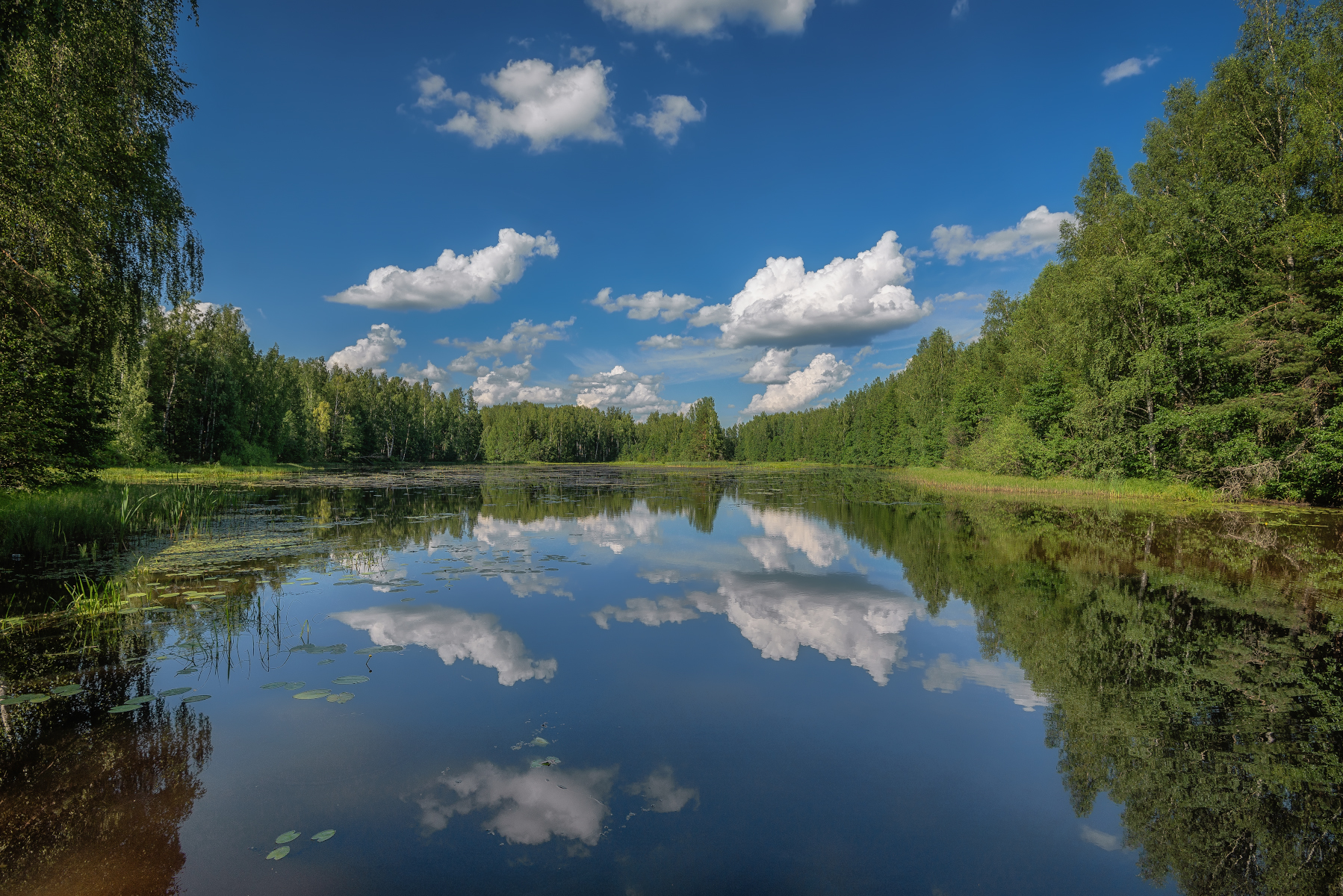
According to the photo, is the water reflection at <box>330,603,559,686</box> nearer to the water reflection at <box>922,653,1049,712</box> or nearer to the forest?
the water reflection at <box>922,653,1049,712</box>

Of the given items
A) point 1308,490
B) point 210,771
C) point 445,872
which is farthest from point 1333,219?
point 210,771

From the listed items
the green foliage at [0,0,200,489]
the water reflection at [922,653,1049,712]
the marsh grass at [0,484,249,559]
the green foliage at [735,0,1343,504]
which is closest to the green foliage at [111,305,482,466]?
the green foliage at [0,0,200,489]

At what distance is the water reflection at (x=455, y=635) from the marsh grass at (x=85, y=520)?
26.9 feet

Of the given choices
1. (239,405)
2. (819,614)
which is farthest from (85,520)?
(239,405)

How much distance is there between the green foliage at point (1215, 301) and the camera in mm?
20938

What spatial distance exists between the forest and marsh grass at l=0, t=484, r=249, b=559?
1581 millimetres

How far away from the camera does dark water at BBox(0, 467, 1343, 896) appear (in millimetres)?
3549

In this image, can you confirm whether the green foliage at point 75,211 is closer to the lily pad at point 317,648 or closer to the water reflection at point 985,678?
the lily pad at point 317,648

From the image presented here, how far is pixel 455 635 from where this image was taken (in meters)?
7.75

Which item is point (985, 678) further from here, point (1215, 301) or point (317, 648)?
point (1215, 301)

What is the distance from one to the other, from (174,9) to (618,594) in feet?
55.8

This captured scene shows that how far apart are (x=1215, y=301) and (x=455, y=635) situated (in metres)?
34.1

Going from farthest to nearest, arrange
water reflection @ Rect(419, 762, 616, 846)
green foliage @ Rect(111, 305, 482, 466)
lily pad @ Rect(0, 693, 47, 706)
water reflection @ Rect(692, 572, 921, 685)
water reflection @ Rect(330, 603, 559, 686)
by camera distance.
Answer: green foliage @ Rect(111, 305, 482, 466)
water reflection @ Rect(692, 572, 921, 685)
water reflection @ Rect(330, 603, 559, 686)
lily pad @ Rect(0, 693, 47, 706)
water reflection @ Rect(419, 762, 616, 846)

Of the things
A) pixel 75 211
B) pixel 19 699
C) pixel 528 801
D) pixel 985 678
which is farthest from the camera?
pixel 75 211
